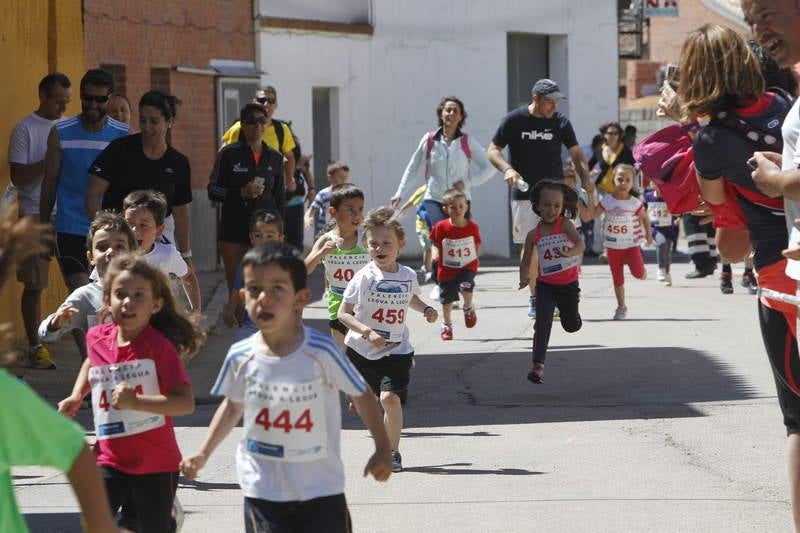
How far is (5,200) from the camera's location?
11.3 meters

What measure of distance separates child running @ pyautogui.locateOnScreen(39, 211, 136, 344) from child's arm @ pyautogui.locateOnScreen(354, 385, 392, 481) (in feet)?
6.57

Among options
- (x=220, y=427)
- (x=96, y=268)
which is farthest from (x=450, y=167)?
(x=220, y=427)

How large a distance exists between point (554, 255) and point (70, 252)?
3269 mm

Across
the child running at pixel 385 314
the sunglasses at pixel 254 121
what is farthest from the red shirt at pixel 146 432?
the sunglasses at pixel 254 121

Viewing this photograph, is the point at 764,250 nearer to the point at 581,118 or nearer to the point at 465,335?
the point at 465,335

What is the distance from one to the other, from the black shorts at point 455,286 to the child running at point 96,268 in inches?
272

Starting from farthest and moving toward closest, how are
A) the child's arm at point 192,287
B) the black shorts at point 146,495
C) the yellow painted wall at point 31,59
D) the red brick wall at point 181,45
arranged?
the red brick wall at point 181,45, the yellow painted wall at point 31,59, the child's arm at point 192,287, the black shorts at point 146,495

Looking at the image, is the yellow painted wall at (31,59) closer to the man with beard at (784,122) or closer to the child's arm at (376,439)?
the child's arm at (376,439)

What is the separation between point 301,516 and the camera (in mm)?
4855

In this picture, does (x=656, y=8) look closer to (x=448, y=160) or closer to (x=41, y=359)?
(x=448, y=160)

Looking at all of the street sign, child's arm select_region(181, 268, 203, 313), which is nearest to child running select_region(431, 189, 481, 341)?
child's arm select_region(181, 268, 203, 313)

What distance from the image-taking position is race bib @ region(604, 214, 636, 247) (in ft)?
51.9

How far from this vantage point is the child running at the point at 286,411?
16.0 feet

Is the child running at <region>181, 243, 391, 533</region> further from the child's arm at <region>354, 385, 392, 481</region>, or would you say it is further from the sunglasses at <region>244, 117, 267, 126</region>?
the sunglasses at <region>244, 117, 267, 126</region>
